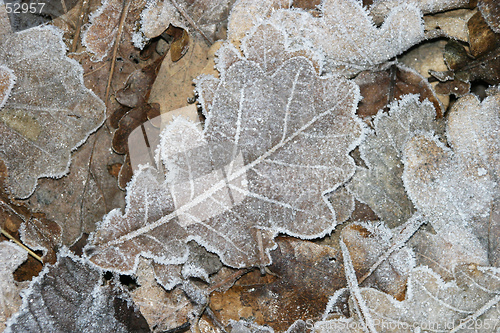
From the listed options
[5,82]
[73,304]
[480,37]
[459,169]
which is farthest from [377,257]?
[5,82]

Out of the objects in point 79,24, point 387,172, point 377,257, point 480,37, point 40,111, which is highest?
point 79,24

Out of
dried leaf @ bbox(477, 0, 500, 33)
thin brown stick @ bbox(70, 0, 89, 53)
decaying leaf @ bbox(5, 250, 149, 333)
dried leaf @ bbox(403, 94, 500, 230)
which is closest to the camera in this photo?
decaying leaf @ bbox(5, 250, 149, 333)

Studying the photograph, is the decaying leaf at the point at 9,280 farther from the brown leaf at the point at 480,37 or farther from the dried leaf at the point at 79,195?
the brown leaf at the point at 480,37

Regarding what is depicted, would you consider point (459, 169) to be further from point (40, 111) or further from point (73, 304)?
point (40, 111)

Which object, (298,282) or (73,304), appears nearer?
(73,304)

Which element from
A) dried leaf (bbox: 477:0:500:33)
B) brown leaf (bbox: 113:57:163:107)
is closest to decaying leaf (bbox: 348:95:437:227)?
dried leaf (bbox: 477:0:500:33)

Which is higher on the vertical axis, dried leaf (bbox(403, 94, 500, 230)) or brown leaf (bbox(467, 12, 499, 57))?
brown leaf (bbox(467, 12, 499, 57))

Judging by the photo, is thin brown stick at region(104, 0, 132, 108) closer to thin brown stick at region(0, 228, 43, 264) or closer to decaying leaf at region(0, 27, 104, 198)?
decaying leaf at region(0, 27, 104, 198)

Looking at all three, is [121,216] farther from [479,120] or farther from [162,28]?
[479,120]
